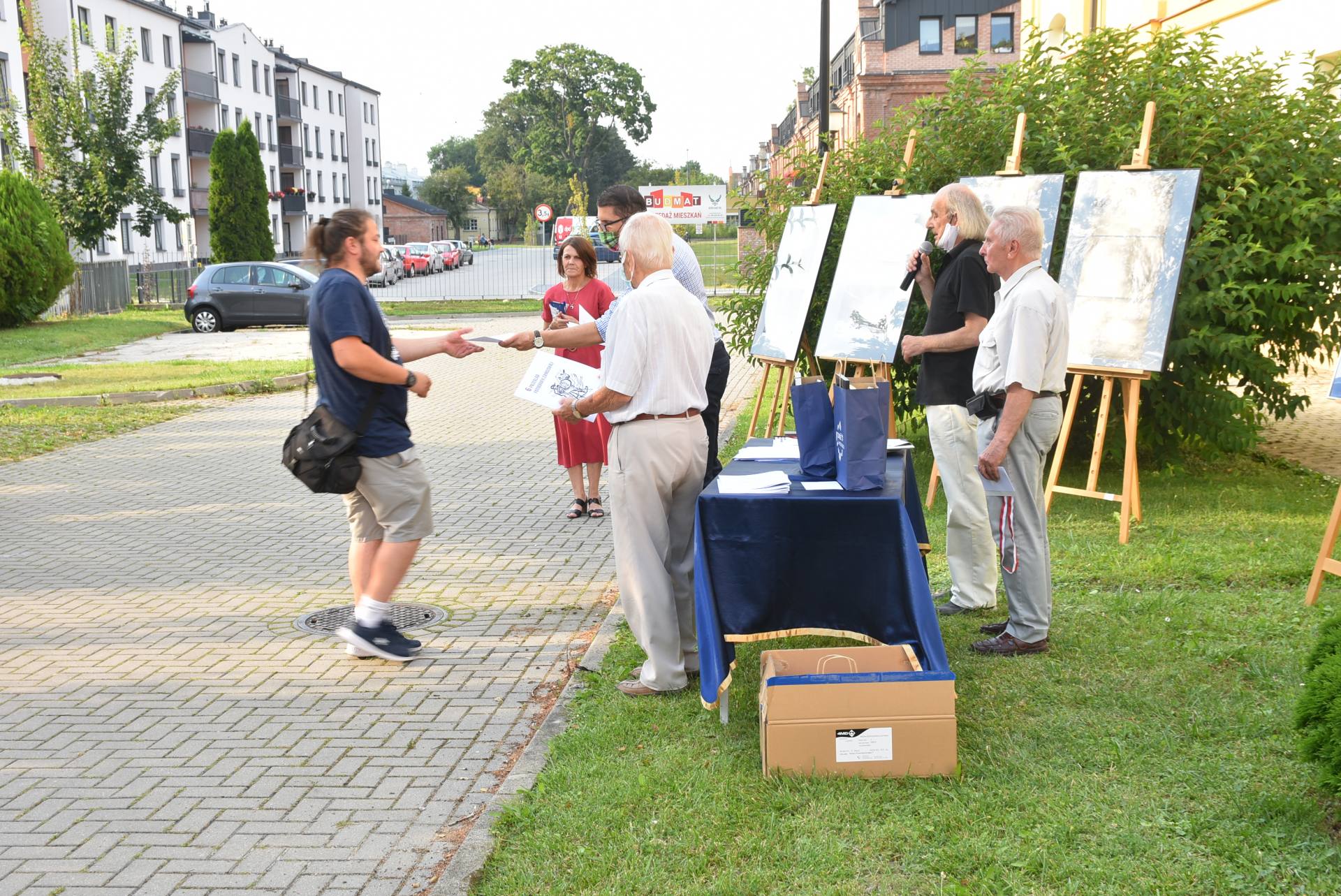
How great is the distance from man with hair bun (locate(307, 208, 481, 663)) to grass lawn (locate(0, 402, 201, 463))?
26.4 feet

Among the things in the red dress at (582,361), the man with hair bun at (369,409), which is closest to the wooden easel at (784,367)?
the red dress at (582,361)

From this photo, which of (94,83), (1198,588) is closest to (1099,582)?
(1198,588)

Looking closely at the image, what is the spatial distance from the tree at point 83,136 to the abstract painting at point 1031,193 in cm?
2924

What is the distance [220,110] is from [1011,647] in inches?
2693

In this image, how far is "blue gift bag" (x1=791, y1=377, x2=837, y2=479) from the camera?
515 cm

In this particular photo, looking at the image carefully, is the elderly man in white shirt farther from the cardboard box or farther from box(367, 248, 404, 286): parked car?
box(367, 248, 404, 286): parked car

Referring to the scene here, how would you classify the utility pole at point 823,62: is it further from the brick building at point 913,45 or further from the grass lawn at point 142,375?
the brick building at point 913,45

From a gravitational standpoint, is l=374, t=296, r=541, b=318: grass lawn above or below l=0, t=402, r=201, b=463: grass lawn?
above

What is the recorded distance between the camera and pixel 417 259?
5634cm

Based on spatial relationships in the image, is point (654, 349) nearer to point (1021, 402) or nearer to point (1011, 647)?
point (1021, 402)

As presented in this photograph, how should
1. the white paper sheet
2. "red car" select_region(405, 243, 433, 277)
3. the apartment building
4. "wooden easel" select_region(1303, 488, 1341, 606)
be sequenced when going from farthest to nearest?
"red car" select_region(405, 243, 433, 277) < the apartment building < the white paper sheet < "wooden easel" select_region(1303, 488, 1341, 606)

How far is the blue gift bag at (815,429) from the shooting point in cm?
515

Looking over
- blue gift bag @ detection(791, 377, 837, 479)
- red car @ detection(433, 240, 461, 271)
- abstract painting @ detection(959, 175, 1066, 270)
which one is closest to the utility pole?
abstract painting @ detection(959, 175, 1066, 270)

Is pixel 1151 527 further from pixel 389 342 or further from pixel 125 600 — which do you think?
pixel 125 600
